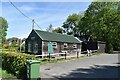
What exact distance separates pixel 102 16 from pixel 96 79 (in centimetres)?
4452

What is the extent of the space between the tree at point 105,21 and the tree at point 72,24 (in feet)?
86.5

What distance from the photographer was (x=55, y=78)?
1293 cm

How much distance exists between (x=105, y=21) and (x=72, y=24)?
113 feet

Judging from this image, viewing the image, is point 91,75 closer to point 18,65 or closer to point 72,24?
point 18,65

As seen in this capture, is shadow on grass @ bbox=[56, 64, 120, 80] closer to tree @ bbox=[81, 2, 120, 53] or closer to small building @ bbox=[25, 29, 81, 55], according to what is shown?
small building @ bbox=[25, 29, 81, 55]

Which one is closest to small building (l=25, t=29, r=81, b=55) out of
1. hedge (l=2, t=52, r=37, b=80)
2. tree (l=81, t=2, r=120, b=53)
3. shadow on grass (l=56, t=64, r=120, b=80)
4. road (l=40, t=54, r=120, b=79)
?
road (l=40, t=54, r=120, b=79)

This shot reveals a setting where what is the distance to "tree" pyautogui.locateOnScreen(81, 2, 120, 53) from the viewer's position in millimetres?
54469

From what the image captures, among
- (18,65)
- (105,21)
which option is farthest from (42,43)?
(105,21)

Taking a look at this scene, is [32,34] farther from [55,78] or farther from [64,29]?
[64,29]

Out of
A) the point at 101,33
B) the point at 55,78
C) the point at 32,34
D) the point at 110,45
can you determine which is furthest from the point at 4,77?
the point at 101,33

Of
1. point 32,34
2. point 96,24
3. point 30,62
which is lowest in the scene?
point 30,62

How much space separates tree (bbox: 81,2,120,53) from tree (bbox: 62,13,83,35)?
2638cm

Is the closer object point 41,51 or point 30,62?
point 30,62

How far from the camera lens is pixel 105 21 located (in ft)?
182
